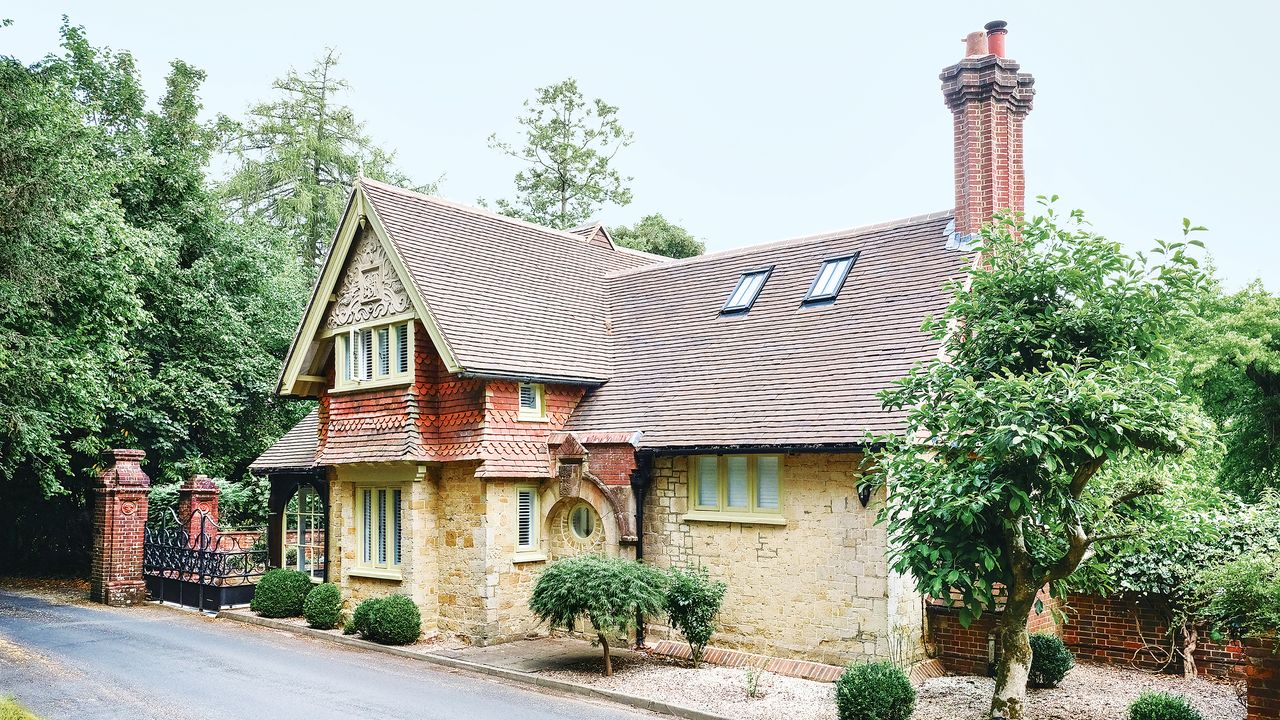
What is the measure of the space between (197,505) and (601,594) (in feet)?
46.1

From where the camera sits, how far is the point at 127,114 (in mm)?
30422

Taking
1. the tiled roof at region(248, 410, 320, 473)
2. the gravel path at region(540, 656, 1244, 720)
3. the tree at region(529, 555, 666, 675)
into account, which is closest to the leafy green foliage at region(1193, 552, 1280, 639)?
the gravel path at region(540, 656, 1244, 720)

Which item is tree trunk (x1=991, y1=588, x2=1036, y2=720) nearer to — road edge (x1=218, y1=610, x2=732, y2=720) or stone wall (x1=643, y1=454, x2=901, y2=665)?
stone wall (x1=643, y1=454, x2=901, y2=665)

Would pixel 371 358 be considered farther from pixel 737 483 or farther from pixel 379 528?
pixel 737 483

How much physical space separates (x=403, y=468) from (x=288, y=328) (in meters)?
15.8

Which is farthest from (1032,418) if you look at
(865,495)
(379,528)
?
(379,528)

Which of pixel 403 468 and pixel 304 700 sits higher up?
pixel 403 468

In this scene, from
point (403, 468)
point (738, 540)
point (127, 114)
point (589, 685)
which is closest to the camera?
point (589, 685)

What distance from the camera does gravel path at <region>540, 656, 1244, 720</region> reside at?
12016 millimetres

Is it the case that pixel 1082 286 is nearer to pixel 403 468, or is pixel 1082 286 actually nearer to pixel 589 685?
pixel 589 685

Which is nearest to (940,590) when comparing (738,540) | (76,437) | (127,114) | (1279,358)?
(738,540)

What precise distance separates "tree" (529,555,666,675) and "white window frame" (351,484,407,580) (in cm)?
482

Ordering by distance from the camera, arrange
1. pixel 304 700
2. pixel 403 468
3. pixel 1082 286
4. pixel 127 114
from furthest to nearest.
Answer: pixel 127 114 → pixel 403 468 → pixel 304 700 → pixel 1082 286

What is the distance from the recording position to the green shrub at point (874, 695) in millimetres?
11258
